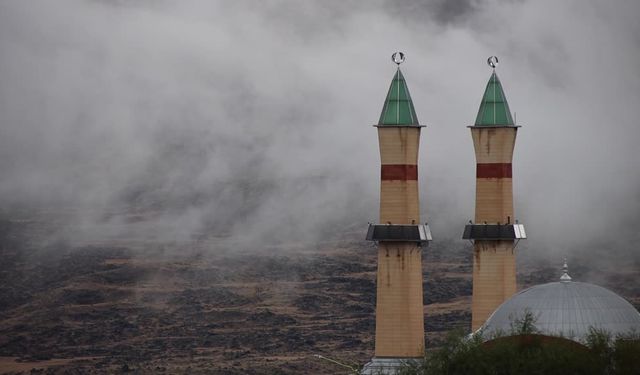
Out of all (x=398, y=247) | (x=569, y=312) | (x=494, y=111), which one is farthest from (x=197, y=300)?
(x=569, y=312)

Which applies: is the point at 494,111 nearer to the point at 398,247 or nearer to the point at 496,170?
the point at 496,170

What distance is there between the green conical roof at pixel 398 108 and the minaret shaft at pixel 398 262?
0.53 m

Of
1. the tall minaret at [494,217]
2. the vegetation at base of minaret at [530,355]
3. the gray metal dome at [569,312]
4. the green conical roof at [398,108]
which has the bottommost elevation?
the vegetation at base of minaret at [530,355]

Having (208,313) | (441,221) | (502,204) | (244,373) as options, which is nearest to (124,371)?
(244,373)

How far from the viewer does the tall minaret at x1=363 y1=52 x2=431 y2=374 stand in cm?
7194

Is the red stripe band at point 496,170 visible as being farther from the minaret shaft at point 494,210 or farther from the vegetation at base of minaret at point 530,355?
the vegetation at base of minaret at point 530,355

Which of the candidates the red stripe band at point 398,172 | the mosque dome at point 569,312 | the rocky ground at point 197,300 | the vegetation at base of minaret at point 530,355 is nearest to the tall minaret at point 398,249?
the red stripe band at point 398,172

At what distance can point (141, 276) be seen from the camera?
14325cm

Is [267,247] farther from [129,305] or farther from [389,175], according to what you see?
[389,175]

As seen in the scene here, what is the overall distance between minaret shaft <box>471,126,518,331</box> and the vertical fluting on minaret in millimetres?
3947

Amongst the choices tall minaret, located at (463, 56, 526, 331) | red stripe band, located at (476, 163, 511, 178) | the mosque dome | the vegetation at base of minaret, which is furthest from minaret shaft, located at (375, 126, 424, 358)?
the vegetation at base of minaret

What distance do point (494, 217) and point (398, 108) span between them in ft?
20.1

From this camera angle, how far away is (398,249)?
72.2 m

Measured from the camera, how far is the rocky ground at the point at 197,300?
122562 millimetres
